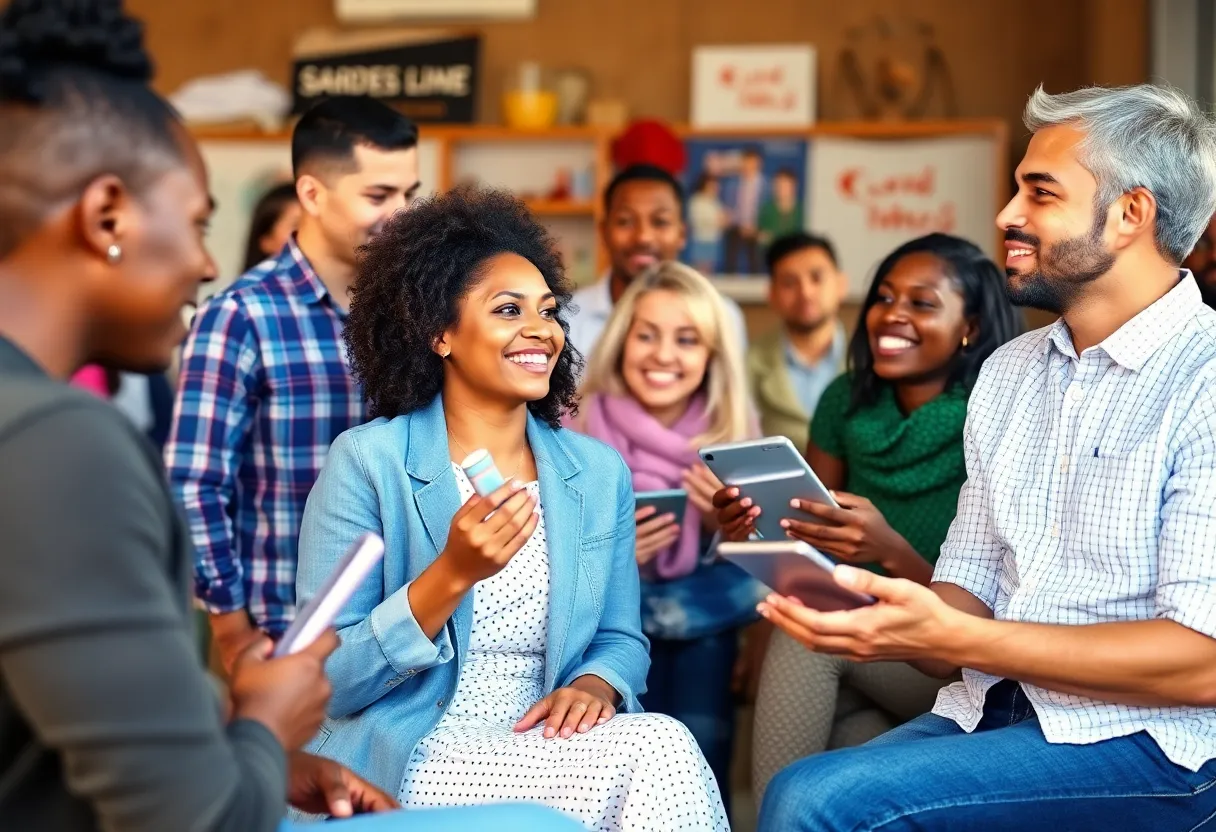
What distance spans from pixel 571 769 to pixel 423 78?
14.9 feet

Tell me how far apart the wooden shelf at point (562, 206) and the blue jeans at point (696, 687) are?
3.01 metres

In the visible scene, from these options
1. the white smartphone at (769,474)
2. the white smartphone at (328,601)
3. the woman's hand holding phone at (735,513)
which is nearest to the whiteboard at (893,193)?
the woman's hand holding phone at (735,513)

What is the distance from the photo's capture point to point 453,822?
138 centimetres

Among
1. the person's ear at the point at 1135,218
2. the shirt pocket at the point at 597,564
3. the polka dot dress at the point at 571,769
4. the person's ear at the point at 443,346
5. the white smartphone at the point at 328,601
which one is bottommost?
the polka dot dress at the point at 571,769

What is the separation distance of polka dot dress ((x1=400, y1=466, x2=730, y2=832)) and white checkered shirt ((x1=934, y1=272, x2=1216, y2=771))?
1.52ft

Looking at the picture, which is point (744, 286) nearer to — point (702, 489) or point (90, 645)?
point (702, 489)

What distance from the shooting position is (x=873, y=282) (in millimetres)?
3137

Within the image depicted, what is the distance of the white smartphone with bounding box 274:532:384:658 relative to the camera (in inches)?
57.2

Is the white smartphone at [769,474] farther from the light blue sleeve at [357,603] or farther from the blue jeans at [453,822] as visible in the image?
the blue jeans at [453,822]

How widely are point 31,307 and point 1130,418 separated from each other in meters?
1.50

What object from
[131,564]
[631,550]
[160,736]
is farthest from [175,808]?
[631,550]

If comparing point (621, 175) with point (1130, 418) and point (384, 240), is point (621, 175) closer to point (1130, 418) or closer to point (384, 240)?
point (384, 240)

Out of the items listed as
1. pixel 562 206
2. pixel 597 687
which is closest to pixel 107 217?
pixel 597 687

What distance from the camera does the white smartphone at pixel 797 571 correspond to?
5.91 ft
